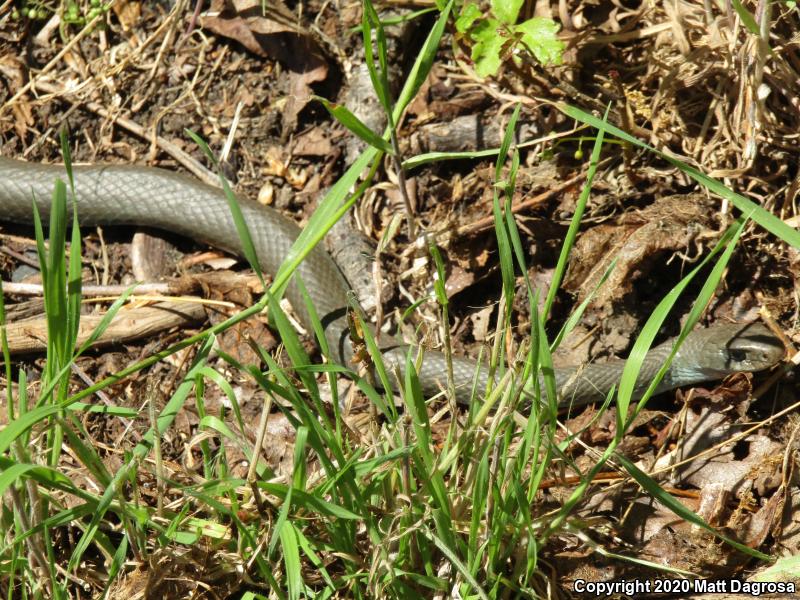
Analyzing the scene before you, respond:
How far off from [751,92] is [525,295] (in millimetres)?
1378

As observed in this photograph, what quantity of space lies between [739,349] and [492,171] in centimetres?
149

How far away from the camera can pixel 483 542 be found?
8.43 ft

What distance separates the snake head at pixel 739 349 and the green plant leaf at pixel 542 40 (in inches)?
60.1

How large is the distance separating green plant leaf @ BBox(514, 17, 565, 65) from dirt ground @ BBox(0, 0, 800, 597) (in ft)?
1.15

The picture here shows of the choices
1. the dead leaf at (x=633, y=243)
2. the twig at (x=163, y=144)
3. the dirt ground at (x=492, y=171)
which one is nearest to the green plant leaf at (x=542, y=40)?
the dirt ground at (x=492, y=171)

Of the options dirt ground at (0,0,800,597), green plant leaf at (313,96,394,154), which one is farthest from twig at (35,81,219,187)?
green plant leaf at (313,96,394,154)

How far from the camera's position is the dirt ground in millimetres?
3488

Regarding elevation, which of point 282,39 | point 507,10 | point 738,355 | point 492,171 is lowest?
point 738,355

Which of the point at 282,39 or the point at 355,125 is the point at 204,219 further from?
the point at 355,125

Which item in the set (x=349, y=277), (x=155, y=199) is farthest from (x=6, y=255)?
(x=349, y=277)

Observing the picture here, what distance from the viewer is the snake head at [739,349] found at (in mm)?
3617

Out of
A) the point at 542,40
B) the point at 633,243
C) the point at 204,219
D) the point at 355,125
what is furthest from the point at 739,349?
the point at 204,219

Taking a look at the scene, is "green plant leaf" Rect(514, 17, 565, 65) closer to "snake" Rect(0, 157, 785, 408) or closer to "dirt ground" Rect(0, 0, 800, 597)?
"dirt ground" Rect(0, 0, 800, 597)

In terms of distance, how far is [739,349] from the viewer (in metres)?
3.71
